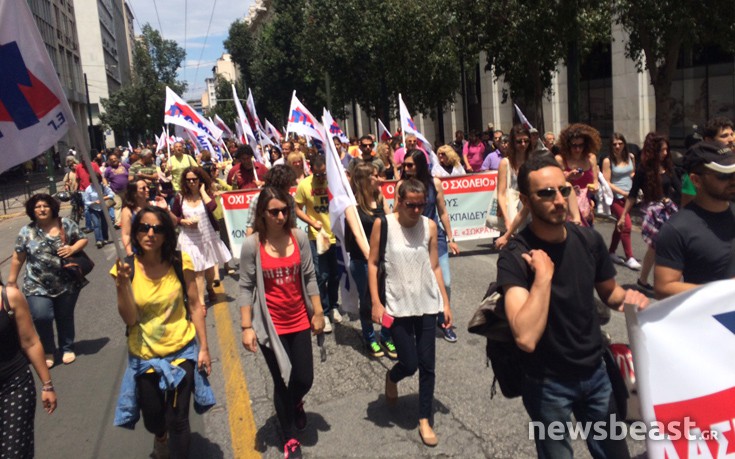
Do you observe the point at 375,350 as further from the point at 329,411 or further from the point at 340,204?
the point at 340,204

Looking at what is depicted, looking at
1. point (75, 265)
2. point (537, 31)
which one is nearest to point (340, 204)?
point (75, 265)

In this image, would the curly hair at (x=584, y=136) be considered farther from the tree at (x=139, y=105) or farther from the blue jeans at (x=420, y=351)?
the tree at (x=139, y=105)

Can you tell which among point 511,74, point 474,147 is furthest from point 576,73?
point 474,147

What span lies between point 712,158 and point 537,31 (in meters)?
10.7

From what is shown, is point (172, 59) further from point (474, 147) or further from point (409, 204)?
point (409, 204)

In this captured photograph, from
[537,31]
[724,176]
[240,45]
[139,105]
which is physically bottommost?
[724,176]

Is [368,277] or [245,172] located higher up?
[245,172]

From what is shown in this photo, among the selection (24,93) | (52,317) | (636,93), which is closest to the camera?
(24,93)

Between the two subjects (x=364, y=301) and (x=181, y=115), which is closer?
(x=364, y=301)

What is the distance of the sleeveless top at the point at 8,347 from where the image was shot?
350cm

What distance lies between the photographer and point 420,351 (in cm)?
441

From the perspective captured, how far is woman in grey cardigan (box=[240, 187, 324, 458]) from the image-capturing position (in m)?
4.24

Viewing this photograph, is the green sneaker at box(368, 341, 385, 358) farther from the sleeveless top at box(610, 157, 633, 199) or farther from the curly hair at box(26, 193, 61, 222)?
the sleeveless top at box(610, 157, 633, 199)

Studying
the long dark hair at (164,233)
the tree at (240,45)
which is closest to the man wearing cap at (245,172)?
the long dark hair at (164,233)
